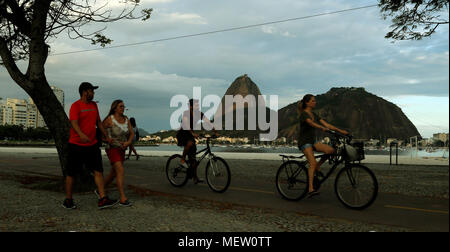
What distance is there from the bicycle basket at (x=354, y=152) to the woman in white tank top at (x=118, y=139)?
350 cm

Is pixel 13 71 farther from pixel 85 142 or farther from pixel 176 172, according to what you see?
pixel 176 172

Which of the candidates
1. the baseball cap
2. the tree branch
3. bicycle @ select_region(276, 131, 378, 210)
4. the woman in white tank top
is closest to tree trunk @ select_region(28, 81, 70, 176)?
the tree branch

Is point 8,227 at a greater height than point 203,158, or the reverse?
point 203,158

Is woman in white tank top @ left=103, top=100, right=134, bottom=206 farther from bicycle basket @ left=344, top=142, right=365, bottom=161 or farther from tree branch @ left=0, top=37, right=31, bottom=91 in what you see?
bicycle basket @ left=344, top=142, right=365, bottom=161

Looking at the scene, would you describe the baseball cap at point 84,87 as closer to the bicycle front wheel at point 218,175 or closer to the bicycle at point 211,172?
the bicycle at point 211,172

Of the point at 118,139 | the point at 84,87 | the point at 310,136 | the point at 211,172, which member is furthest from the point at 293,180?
the point at 84,87

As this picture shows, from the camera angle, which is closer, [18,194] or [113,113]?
[113,113]

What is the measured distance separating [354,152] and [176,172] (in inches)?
165

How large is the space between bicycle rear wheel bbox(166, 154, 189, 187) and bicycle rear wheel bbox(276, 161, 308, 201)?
7.86ft

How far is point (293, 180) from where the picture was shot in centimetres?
660
